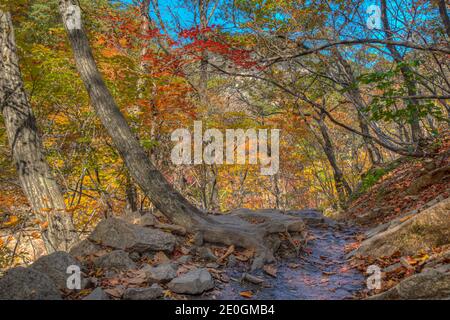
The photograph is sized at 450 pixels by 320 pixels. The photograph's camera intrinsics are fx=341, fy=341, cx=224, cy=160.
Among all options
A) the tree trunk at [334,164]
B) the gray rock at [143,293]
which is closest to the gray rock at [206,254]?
the gray rock at [143,293]

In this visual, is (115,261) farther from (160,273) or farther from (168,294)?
(168,294)

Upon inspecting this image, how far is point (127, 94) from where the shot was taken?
840cm

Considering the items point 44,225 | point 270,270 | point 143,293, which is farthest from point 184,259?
point 44,225

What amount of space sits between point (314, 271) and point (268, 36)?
4.81 meters

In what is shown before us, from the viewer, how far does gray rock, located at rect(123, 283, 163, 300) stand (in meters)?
3.27

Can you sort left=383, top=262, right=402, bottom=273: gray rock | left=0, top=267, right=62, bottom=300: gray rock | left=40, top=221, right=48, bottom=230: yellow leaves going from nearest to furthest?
left=0, top=267, right=62, bottom=300: gray rock, left=383, top=262, right=402, bottom=273: gray rock, left=40, top=221, right=48, bottom=230: yellow leaves

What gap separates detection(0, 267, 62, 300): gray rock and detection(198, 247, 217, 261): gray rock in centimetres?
191

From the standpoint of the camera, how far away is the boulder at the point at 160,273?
11.9 ft

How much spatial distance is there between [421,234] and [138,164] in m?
3.94

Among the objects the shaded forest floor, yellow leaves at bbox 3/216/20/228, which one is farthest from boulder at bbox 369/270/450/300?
yellow leaves at bbox 3/216/20/228

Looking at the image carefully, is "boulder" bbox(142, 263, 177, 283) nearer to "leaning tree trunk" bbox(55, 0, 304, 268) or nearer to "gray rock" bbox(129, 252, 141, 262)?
"gray rock" bbox(129, 252, 141, 262)

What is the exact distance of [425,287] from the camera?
282 centimetres
